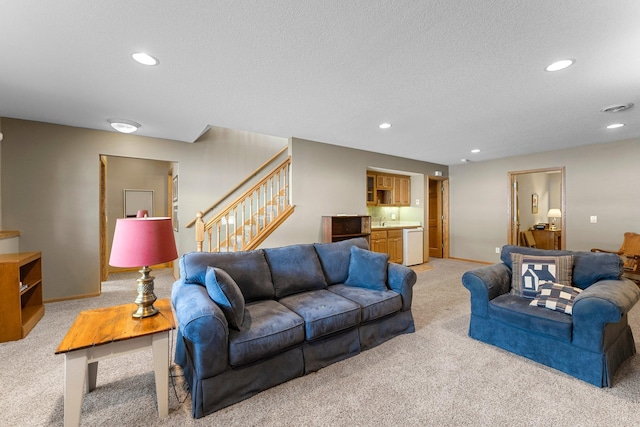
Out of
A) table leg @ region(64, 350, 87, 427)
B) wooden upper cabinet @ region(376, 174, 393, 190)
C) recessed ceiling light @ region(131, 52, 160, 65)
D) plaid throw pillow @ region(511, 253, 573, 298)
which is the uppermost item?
recessed ceiling light @ region(131, 52, 160, 65)

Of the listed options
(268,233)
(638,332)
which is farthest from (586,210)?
(268,233)

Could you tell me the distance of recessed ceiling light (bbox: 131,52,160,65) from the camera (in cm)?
214

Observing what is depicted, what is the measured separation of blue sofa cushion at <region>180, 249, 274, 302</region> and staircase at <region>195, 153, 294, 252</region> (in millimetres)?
1580

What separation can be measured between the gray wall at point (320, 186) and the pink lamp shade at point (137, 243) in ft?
8.65

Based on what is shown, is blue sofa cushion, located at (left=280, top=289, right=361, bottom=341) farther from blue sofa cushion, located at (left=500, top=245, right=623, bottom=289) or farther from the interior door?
the interior door

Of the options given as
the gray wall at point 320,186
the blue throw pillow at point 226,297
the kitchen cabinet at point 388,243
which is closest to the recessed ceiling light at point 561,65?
the blue throw pillow at point 226,297

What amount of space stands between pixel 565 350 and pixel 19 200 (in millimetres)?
6073

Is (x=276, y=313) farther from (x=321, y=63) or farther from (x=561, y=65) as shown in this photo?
(x=561, y=65)

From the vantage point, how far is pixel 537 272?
2.64 m

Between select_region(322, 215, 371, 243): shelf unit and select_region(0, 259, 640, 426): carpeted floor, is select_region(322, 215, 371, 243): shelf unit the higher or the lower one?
the higher one

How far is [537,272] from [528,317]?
1.91 feet

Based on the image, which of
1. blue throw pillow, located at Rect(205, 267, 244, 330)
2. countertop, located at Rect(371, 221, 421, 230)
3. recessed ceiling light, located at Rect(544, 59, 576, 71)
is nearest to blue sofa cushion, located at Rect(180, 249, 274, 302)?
blue throw pillow, located at Rect(205, 267, 244, 330)

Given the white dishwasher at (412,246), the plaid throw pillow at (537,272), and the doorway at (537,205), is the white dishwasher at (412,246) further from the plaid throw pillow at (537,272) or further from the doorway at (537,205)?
the plaid throw pillow at (537,272)

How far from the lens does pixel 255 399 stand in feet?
6.09
